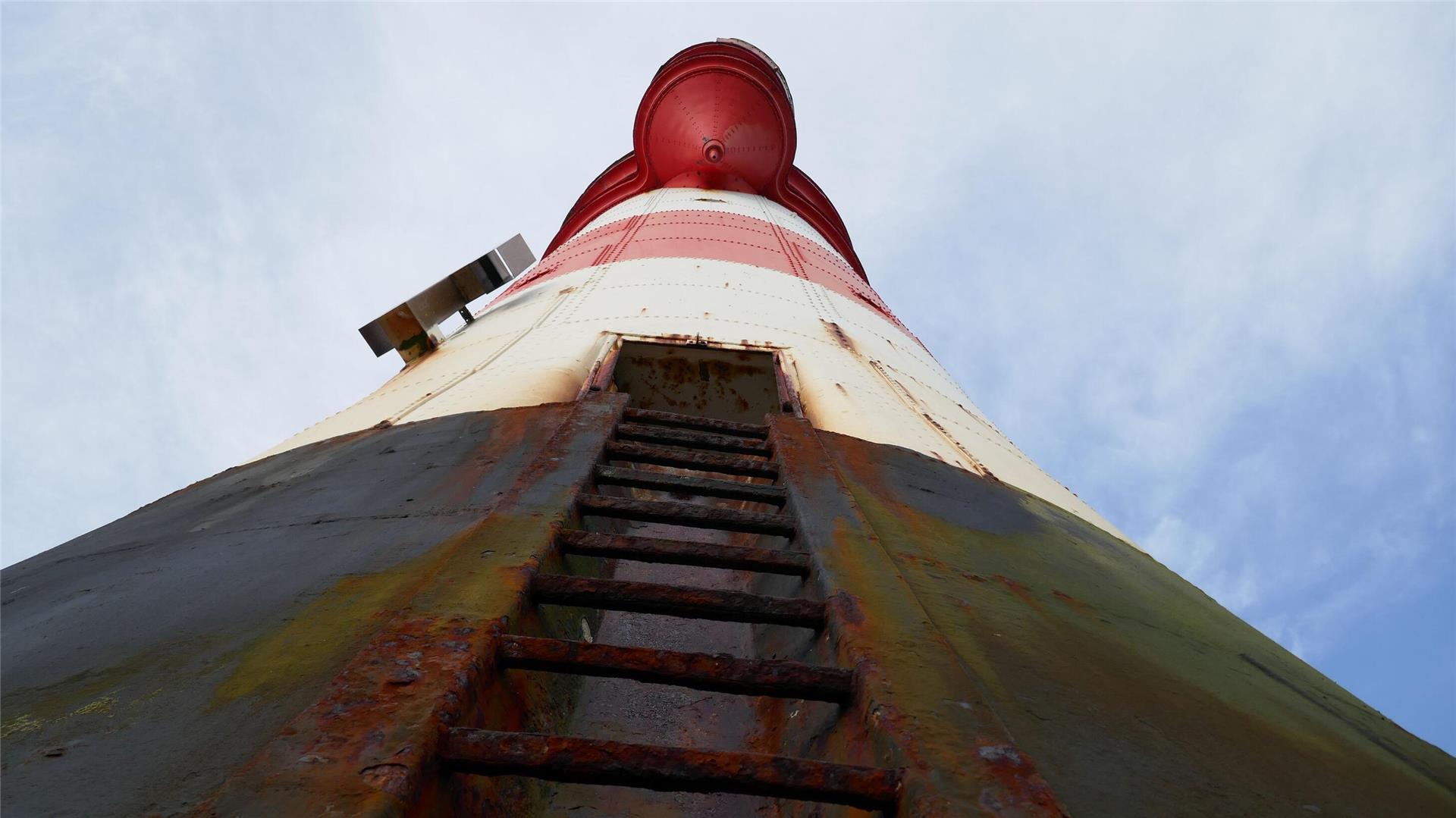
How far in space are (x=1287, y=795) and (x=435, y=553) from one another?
1.74 meters

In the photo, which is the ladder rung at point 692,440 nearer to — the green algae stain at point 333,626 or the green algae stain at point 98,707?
the green algae stain at point 333,626

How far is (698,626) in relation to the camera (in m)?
3.04

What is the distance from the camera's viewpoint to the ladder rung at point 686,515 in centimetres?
230

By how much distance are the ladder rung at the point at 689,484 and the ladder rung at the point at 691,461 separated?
0.18 meters

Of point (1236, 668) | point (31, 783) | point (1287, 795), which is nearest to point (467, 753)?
point (31, 783)

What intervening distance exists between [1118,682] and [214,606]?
1.94 meters

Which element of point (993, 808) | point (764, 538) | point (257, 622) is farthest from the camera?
point (764, 538)

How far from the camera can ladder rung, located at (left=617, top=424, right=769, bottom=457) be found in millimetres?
3041

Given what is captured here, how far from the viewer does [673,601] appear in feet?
6.11

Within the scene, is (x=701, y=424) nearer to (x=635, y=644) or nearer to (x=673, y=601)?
(x=635, y=644)

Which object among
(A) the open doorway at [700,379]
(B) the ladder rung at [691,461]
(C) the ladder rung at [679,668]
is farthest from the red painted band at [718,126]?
(C) the ladder rung at [679,668]

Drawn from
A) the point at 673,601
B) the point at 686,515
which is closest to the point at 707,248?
the point at 686,515

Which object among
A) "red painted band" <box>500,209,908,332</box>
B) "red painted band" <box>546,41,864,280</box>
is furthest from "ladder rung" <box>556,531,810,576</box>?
"red painted band" <box>546,41,864,280</box>

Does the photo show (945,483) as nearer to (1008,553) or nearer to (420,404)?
(1008,553)
